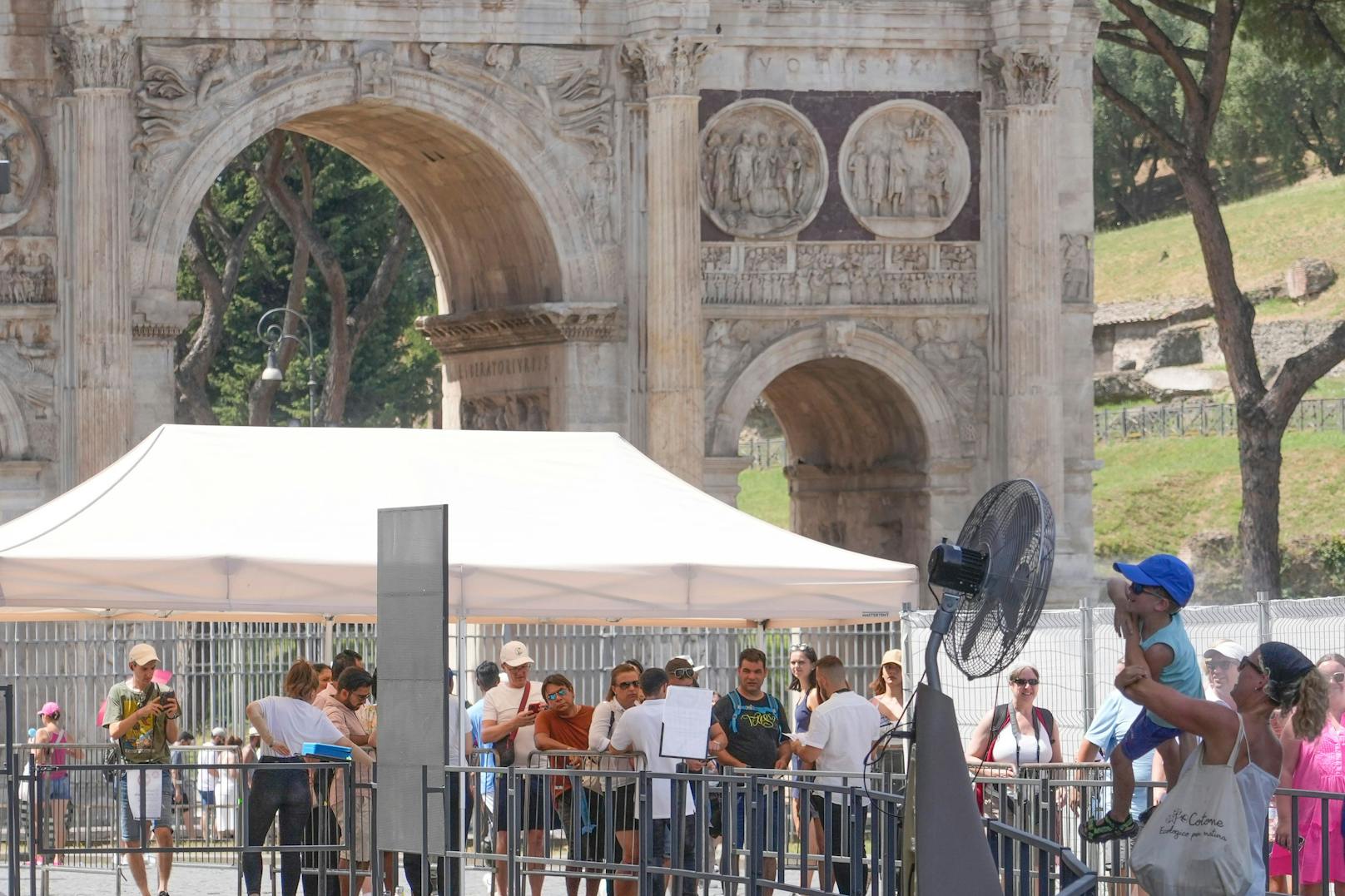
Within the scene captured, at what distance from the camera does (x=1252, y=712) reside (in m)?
10.6

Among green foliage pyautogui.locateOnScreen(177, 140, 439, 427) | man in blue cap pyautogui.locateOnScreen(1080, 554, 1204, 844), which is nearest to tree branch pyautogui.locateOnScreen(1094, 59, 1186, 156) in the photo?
green foliage pyautogui.locateOnScreen(177, 140, 439, 427)

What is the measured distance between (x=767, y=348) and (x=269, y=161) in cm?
1628

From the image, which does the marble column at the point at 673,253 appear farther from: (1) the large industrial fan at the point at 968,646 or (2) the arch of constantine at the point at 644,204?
(1) the large industrial fan at the point at 968,646

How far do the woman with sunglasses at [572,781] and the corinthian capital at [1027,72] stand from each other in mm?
13301

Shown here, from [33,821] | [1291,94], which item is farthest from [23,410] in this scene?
[1291,94]

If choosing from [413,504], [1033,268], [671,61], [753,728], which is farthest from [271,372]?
[413,504]

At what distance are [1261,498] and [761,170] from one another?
11.7 metres

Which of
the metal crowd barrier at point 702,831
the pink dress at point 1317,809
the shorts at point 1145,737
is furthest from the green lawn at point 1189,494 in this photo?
the shorts at point 1145,737

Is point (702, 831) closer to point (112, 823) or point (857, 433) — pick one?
point (112, 823)

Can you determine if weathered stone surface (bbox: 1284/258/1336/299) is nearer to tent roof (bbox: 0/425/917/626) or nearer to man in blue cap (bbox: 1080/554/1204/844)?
tent roof (bbox: 0/425/917/626)

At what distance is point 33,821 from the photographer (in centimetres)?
1479

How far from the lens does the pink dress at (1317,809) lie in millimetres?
13219

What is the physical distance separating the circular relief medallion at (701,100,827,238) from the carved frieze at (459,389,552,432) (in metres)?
2.73

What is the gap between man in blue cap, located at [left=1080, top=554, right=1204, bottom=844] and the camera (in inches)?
408
